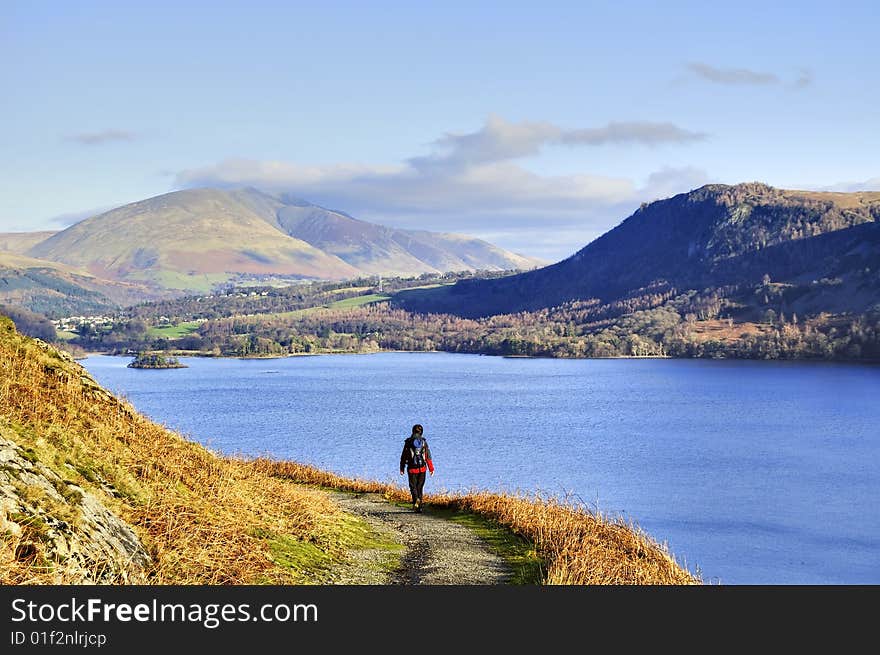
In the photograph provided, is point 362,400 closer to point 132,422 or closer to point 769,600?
point 132,422

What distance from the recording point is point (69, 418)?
1494 cm

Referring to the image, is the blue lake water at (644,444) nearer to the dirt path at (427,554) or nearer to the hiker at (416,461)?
the hiker at (416,461)

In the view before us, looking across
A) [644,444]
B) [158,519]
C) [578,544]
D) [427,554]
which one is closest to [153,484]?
[158,519]

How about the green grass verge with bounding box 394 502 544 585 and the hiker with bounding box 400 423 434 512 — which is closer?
the green grass verge with bounding box 394 502 544 585

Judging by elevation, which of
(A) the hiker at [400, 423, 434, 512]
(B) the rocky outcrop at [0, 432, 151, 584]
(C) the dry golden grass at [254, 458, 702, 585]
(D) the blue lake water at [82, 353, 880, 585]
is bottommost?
(D) the blue lake water at [82, 353, 880, 585]

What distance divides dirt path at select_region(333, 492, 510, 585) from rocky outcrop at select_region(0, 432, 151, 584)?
3.75 meters

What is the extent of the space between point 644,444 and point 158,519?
77.1 meters

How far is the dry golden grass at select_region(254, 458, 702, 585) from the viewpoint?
47.6 ft

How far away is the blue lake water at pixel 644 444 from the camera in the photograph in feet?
162

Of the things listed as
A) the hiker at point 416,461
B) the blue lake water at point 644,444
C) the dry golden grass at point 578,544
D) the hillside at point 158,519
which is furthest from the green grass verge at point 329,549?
the blue lake water at point 644,444

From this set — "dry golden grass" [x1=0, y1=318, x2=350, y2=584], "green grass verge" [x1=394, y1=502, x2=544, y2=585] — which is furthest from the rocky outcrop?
"green grass verge" [x1=394, y1=502, x2=544, y2=585]

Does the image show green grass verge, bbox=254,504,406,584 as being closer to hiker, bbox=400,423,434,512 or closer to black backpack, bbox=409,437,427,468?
hiker, bbox=400,423,434,512

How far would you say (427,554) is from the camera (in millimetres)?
16438

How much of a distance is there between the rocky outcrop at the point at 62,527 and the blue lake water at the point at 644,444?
14.4 m
